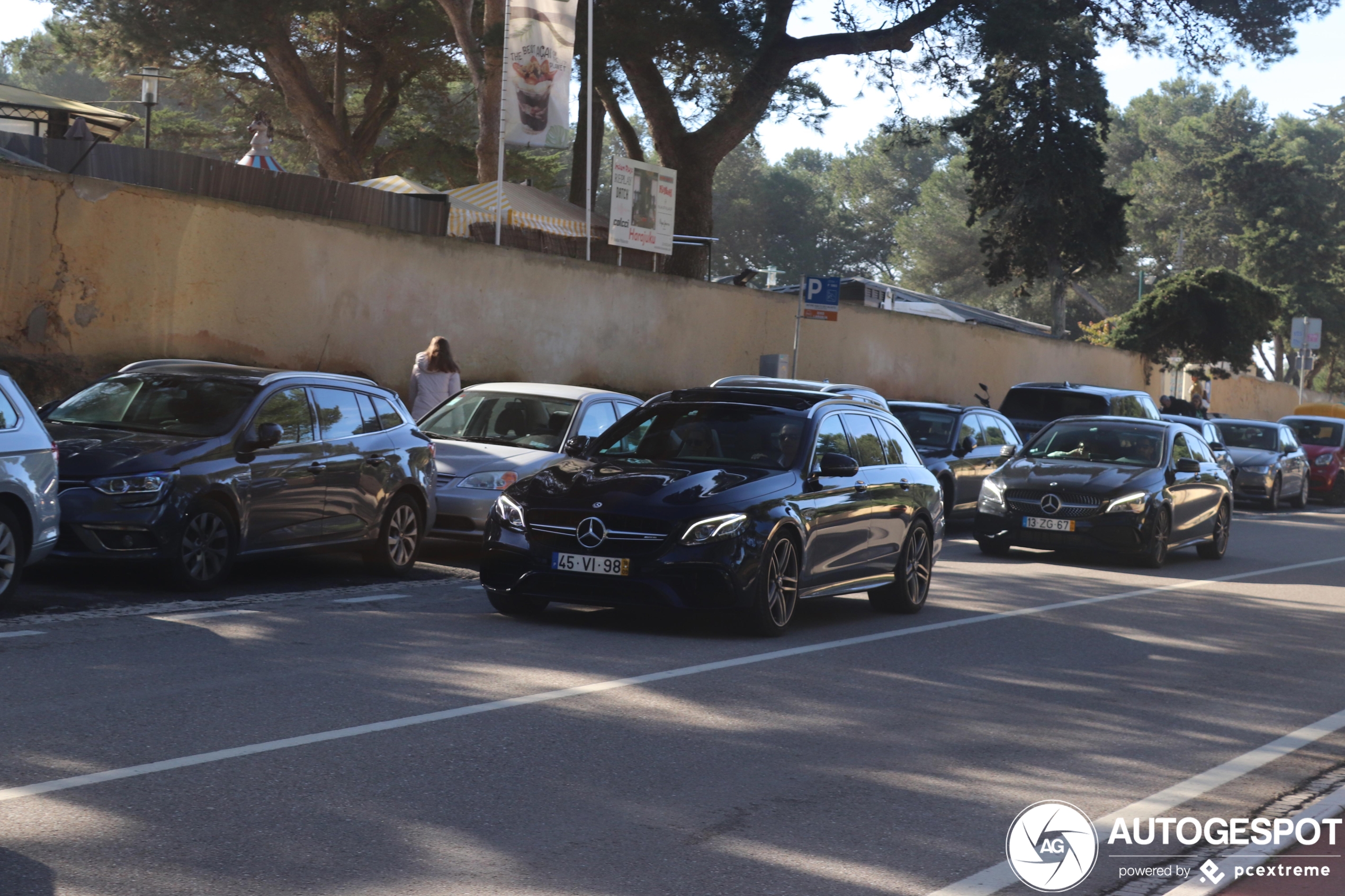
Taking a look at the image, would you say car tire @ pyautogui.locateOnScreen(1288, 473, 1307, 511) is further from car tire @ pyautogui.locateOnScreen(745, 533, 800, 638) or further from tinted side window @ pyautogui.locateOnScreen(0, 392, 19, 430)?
tinted side window @ pyautogui.locateOnScreen(0, 392, 19, 430)

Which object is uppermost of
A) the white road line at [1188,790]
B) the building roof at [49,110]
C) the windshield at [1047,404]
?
the building roof at [49,110]

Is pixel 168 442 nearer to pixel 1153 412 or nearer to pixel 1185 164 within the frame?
pixel 1153 412

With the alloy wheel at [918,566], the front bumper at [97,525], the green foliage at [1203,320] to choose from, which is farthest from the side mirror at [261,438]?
the green foliage at [1203,320]

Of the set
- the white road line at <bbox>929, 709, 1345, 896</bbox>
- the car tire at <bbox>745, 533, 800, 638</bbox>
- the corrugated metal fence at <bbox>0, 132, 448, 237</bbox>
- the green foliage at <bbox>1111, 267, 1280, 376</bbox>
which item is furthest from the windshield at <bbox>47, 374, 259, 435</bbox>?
the green foliage at <bbox>1111, 267, 1280, 376</bbox>

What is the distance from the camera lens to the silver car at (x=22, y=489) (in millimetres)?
9023

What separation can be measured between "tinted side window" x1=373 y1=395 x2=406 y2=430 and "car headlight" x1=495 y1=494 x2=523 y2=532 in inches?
111

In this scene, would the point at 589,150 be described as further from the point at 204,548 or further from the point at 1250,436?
the point at 204,548

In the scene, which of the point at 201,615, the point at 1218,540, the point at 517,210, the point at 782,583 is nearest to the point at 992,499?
the point at 1218,540

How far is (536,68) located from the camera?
911 inches

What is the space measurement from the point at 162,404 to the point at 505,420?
4.08 meters

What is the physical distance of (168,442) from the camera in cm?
1057

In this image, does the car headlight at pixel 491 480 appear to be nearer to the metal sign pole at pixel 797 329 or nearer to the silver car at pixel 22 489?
the silver car at pixel 22 489

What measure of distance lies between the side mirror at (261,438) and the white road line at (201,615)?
55.3 inches

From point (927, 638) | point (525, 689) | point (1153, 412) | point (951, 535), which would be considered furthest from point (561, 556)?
point (1153, 412)
